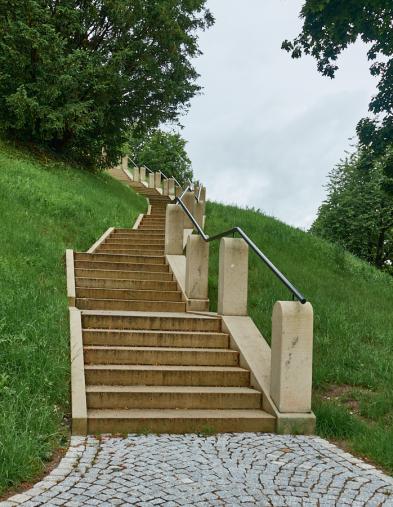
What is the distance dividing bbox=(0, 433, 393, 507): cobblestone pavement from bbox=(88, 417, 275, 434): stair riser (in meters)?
0.17

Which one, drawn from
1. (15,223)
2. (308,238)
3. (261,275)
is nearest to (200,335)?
(261,275)

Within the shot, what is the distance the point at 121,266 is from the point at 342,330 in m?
4.20

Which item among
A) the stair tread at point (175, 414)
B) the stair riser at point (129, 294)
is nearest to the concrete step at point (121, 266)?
the stair riser at point (129, 294)

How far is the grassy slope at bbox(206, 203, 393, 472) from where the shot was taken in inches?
219

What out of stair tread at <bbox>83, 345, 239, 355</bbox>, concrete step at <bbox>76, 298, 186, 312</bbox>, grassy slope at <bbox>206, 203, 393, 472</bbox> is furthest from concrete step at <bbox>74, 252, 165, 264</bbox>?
stair tread at <bbox>83, 345, 239, 355</bbox>

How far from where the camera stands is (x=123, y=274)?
9.92 meters

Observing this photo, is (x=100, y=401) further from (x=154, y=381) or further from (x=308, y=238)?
(x=308, y=238)

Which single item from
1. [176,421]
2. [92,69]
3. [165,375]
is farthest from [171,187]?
[176,421]

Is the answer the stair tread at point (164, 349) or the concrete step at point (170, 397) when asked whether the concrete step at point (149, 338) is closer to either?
the stair tread at point (164, 349)

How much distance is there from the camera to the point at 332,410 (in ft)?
18.8

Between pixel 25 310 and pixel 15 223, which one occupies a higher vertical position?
pixel 15 223

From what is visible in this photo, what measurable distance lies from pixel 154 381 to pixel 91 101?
15.3 meters

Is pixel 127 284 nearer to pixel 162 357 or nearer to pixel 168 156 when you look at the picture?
pixel 162 357

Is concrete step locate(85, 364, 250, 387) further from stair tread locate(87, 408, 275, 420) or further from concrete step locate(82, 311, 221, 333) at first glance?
concrete step locate(82, 311, 221, 333)
